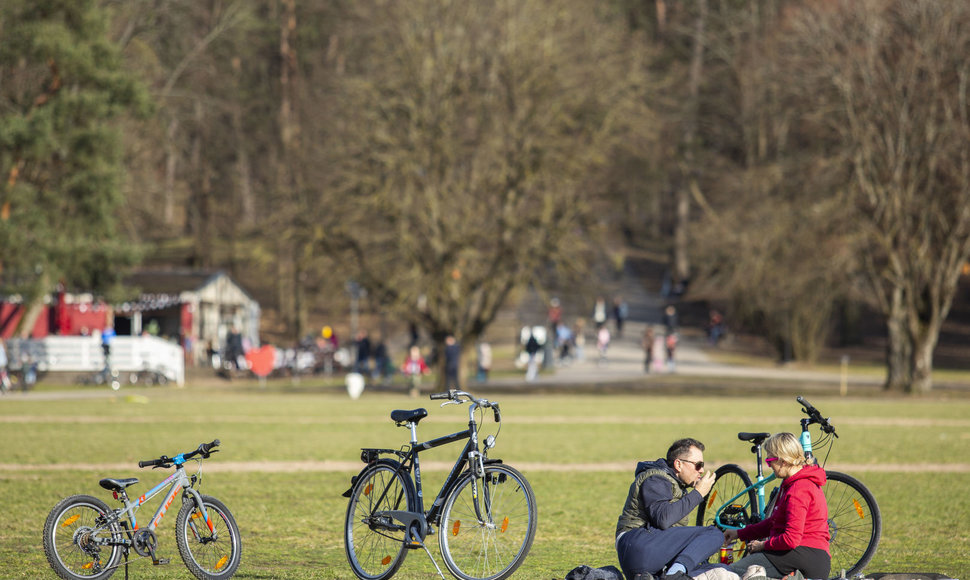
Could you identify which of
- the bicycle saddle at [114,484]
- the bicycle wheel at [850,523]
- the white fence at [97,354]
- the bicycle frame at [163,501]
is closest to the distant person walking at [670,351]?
the white fence at [97,354]

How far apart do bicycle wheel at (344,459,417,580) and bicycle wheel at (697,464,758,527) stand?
232 centimetres

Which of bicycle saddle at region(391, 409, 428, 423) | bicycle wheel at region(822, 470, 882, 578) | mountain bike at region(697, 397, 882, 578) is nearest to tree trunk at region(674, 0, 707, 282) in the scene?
mountain bike at region(697, 397, 882, 578)

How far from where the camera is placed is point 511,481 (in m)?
8.09

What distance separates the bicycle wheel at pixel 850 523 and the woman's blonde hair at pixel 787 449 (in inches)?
35.2

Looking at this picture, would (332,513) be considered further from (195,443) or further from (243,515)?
(195,443)

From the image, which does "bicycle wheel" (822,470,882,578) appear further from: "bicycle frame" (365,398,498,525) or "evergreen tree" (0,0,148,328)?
"evergreen tree" (0,0,148,328)

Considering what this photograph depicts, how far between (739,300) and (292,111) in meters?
23.5

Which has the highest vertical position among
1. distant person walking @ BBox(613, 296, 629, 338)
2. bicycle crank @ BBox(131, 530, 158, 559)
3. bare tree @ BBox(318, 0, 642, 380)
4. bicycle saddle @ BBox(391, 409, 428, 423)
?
bare tree @ BBox(318, 0, 642, 380)

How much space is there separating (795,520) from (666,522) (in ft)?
2.98

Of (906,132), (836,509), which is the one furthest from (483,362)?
(836,509)

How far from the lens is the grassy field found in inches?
400

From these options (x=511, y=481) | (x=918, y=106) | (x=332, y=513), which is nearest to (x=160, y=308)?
(x=918, y=106)

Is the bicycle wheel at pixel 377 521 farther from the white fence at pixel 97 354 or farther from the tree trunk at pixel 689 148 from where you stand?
the tree trunk at pixel 689 148

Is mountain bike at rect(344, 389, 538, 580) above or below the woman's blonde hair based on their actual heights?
below
